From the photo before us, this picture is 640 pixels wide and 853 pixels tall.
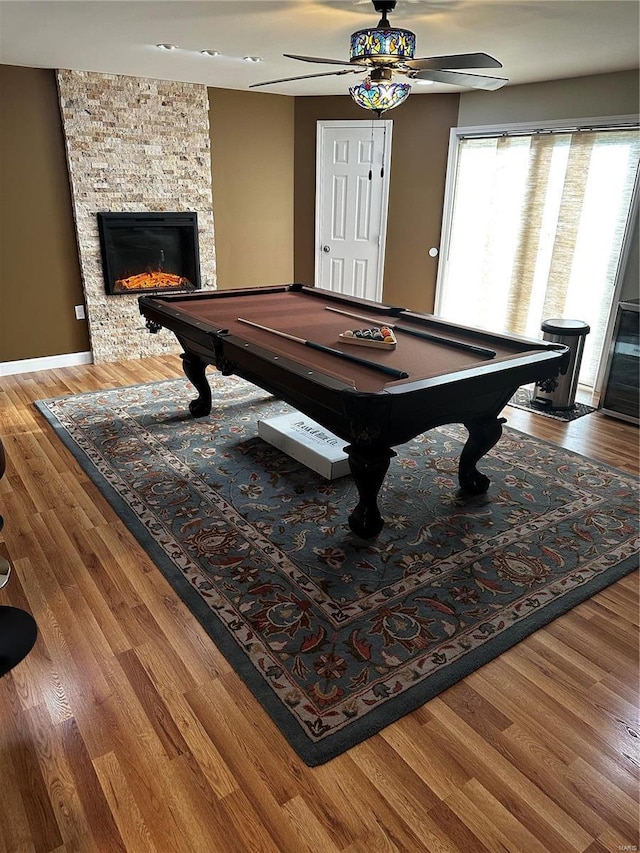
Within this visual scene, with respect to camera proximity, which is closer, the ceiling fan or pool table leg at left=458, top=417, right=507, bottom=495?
the ceiling fan

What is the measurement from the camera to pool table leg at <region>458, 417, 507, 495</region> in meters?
3.12

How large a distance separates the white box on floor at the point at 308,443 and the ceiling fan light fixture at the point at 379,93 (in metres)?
1.77

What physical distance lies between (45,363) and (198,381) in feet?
6.53

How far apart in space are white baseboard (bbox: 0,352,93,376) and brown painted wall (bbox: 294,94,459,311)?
8.37 feet

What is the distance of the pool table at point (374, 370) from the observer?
2375 mm

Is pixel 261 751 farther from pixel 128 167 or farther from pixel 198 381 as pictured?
pixel 128 167

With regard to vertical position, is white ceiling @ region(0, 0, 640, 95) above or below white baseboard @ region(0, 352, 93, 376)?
above

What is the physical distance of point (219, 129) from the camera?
5.63 metres

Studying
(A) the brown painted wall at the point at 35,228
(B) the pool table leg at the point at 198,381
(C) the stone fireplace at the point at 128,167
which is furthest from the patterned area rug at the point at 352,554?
(C) the stone fireplace at the point at 128,167

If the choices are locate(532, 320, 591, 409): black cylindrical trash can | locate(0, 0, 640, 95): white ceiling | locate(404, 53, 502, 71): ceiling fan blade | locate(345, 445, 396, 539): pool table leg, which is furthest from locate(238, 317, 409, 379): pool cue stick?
locate(532, 320, 591, 409): black cylindrical trash can

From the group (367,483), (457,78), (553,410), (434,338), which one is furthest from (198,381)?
(553,410)

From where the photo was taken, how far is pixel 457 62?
252cm

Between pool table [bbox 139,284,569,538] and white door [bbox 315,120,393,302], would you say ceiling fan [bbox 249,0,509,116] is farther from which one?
white door [bbox 315,120,393,302]

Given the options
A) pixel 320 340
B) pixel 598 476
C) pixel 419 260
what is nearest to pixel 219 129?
pixel 419 260
